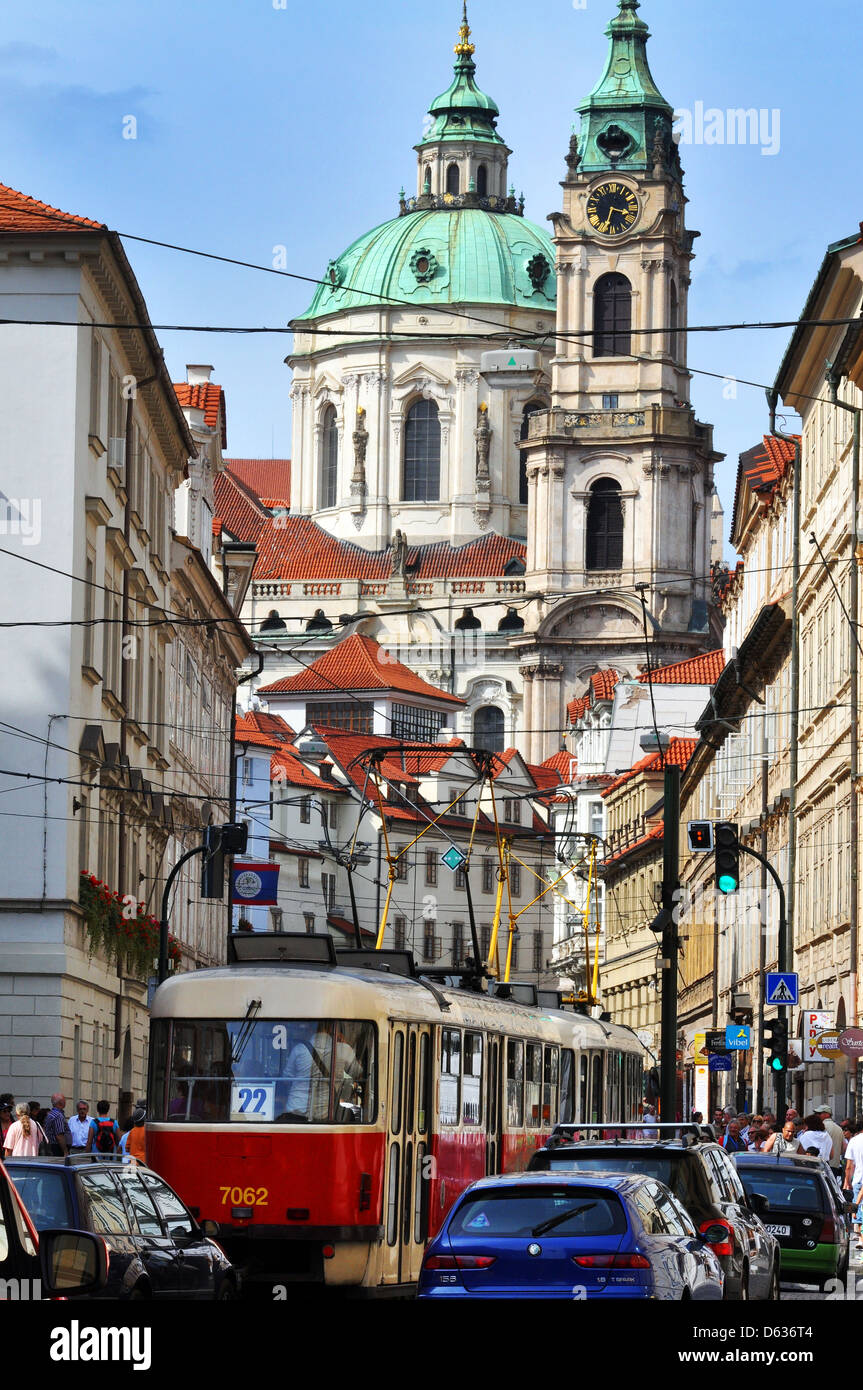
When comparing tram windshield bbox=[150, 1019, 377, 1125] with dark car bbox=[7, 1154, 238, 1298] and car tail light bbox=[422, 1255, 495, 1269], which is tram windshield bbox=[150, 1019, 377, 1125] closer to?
dark car bbox=[7, 1154, 238, 1298]

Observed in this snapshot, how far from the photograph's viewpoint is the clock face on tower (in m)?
128

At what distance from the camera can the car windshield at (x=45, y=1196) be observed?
13.5 m

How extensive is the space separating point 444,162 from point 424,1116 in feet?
462

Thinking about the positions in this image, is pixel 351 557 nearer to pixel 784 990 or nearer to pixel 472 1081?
pixel 784 990

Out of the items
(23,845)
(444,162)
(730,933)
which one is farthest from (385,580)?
(23,845)

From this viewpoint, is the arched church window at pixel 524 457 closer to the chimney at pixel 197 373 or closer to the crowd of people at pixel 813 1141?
the chimney at pixel 197 373

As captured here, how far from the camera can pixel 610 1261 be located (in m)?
12.8

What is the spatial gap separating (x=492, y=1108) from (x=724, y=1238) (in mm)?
9555

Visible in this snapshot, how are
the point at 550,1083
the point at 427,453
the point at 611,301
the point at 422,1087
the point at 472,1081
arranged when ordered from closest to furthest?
1. the point at 422,1087
2. the point at 472,1081
3. the point at 550,1083
4. the point at 611,301
5. the point at 427,453

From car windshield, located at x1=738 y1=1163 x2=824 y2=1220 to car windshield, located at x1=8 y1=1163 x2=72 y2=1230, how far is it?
33.3 feet

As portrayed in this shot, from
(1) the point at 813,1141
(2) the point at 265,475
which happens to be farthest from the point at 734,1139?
(2) the point at 265,475

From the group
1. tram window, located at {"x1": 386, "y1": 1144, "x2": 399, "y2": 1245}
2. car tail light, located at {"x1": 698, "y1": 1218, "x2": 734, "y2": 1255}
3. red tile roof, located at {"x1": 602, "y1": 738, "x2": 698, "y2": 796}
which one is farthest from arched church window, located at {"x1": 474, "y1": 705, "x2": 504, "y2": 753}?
car tail light, located at {"x1": 698, "y1": 1218, "x2": 734, "y2": 1255}

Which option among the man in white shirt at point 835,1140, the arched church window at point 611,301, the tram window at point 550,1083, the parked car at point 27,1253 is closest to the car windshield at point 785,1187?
the tram window at point 550,1083

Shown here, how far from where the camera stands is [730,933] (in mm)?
67062
